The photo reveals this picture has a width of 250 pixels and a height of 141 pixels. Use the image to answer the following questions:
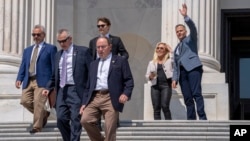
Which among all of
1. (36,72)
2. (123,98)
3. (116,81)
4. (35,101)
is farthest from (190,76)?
(123,98)

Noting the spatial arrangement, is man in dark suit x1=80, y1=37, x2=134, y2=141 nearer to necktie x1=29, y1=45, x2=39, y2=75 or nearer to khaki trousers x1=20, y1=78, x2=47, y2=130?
khaki trousers x1=20, y1=78, x2=47, y2=130

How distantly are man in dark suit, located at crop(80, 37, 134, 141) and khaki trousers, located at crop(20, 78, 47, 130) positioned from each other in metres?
1.97

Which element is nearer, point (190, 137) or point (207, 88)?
point (190, 137)

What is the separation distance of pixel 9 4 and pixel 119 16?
16.4ft

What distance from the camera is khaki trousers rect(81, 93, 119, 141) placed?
18.7 m

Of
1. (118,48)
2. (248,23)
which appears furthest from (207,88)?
(248,23)

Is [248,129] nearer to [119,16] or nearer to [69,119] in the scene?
[69,119]

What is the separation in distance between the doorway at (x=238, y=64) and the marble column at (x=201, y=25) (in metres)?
2.54

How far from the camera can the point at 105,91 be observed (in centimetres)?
1902

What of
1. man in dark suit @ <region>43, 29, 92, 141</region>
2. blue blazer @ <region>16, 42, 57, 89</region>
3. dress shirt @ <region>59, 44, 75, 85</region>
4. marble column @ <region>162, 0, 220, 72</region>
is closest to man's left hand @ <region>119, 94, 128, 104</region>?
man in dark suit @ <region>43, 29, 92, 141</region>

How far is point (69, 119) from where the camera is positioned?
19.8 metres

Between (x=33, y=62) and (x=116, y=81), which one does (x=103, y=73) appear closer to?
(x=116, y=81)

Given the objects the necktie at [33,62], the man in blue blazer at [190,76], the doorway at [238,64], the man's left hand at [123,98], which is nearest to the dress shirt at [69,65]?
the necktie at [33,62]

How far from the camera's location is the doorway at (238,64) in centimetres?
2836
